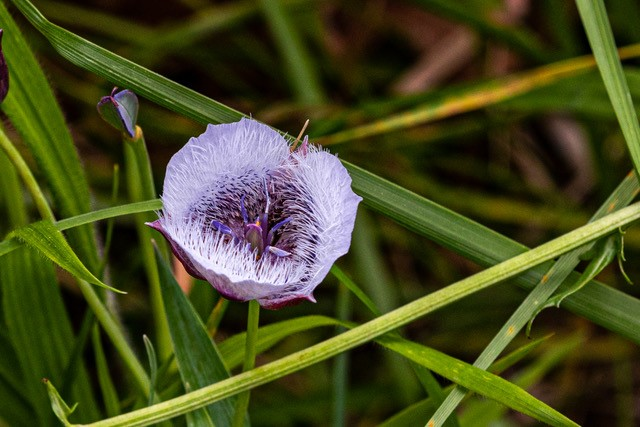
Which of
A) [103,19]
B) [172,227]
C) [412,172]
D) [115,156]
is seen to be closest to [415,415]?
[172,227]

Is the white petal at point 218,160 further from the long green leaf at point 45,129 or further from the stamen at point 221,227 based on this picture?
the long green leaf at point 45,129

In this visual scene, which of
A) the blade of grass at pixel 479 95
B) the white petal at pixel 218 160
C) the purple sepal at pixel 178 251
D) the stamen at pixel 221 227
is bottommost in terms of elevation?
the purple sepal at pixel 178 251

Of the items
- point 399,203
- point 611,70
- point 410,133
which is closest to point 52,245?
point 399,203

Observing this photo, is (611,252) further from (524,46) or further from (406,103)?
(524,46)

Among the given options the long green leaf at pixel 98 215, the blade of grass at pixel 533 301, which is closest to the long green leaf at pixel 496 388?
the blade of grass at pixel 533 301

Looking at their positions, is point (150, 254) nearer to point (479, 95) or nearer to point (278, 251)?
point (278, 251)

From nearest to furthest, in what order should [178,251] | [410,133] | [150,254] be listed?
1. [178,251]
2. [150,254]
3. [410,133]
